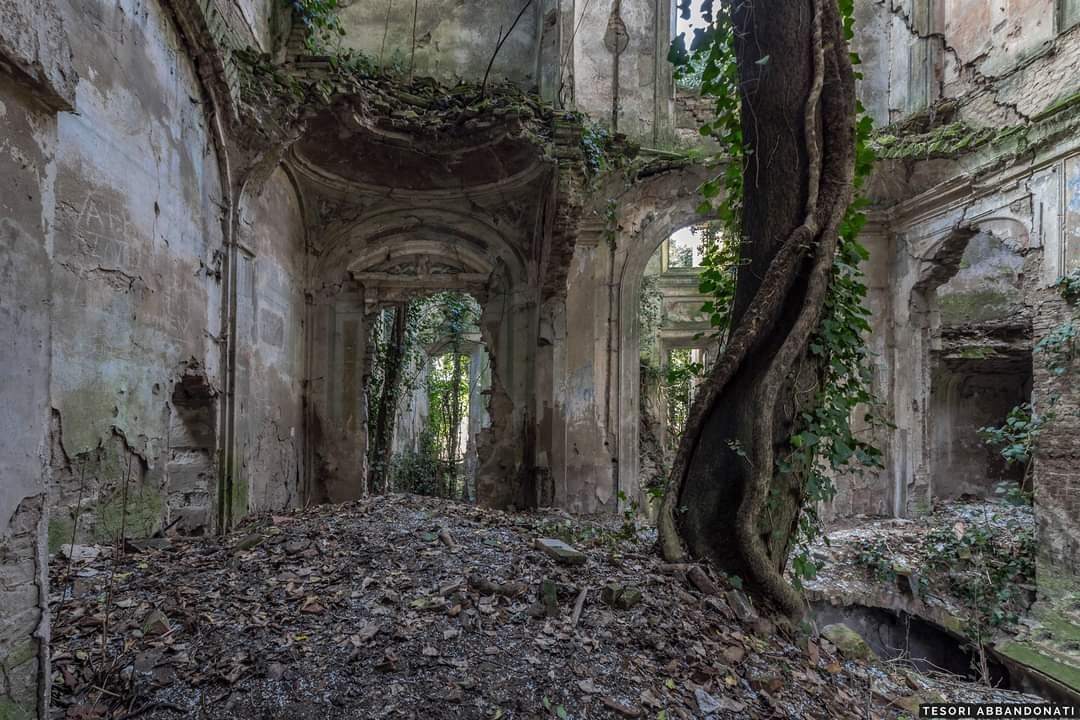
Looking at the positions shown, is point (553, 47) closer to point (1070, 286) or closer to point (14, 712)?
point (1070, 286)

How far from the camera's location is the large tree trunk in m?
3.03

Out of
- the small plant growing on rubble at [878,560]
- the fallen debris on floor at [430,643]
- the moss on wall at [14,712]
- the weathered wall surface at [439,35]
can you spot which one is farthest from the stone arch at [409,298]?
the moss on wall at [14,712]

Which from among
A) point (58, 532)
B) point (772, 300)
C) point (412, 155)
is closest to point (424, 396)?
point (412, 155)

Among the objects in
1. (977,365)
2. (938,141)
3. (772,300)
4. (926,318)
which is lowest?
(977,365)

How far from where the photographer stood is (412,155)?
24.5 ft

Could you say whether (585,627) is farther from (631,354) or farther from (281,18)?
(281,18)

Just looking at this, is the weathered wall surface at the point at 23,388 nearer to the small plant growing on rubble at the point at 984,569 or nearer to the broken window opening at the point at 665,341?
the small plant growing on rubble at the point at 984,569

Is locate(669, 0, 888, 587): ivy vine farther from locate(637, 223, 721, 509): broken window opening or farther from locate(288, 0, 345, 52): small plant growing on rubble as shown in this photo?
locate(637, 223, 721, 509): broken window opening

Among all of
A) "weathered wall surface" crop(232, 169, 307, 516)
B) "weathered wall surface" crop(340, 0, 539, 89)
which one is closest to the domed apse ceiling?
"weathered wall surface" crop(232, 169, 307, 516)

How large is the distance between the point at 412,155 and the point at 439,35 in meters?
1.86

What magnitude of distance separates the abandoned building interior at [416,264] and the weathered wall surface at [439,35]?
0.15ft

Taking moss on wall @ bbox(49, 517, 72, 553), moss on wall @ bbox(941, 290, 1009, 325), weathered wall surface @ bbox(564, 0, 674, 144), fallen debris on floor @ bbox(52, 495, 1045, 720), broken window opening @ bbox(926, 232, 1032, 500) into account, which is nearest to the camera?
fallen debris on floor @ bbox(52, 495, 1045, 720)

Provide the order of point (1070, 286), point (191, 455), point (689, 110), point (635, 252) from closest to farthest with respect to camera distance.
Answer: point (191, 455)
point (1070, 286)
point (635, 252)
point (689, 110)

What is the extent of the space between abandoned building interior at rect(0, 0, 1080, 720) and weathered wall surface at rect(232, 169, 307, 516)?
68mm
